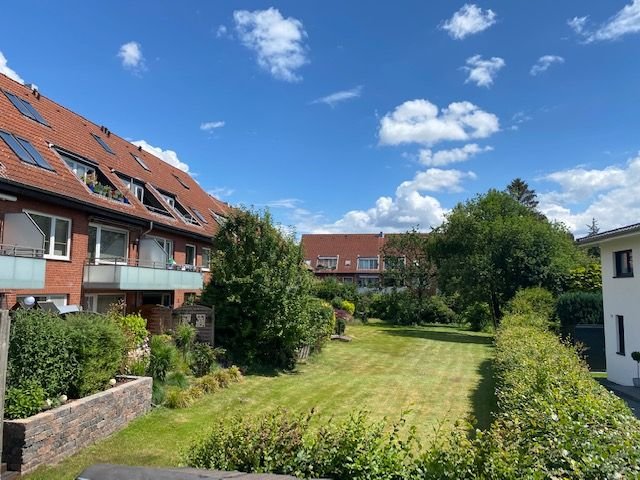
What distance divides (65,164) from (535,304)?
23396 mm

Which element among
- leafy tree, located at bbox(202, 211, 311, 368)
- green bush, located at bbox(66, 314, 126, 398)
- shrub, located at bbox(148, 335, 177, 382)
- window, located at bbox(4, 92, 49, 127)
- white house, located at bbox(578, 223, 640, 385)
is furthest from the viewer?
window, located at bbox(4, 92, 49, 127)

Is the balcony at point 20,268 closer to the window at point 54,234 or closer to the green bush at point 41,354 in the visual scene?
the window at point 54,234

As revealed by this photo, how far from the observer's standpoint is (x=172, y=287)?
21.2 m

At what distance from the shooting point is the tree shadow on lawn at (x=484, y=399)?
1123cm

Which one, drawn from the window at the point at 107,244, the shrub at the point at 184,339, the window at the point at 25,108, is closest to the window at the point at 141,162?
the window at the point at 25,108

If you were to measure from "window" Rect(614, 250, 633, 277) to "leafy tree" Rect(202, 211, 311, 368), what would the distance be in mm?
11890

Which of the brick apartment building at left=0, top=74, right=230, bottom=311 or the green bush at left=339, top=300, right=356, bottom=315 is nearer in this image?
the brick apartment building at left=0, top=74, right=230, bottom=311

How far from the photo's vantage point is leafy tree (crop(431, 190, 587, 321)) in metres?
33.3

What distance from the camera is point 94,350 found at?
30.9 feet

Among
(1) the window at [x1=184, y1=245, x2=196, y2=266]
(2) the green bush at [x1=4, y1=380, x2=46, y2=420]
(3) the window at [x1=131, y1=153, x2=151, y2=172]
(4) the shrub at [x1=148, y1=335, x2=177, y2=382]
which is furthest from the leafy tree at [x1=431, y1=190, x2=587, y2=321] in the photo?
(2) the green bush at [x1=4, y1=380, x2=46, y2=420]

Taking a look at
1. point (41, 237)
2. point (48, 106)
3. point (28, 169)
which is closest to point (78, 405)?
point (41, 237)

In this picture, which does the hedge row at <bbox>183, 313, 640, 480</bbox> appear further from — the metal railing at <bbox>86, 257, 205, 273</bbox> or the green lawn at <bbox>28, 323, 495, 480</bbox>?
the metal railing at <bbox>86, 257, 205, 273</bbox>

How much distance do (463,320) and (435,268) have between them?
536cm

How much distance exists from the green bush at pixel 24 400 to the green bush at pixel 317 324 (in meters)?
11.1
